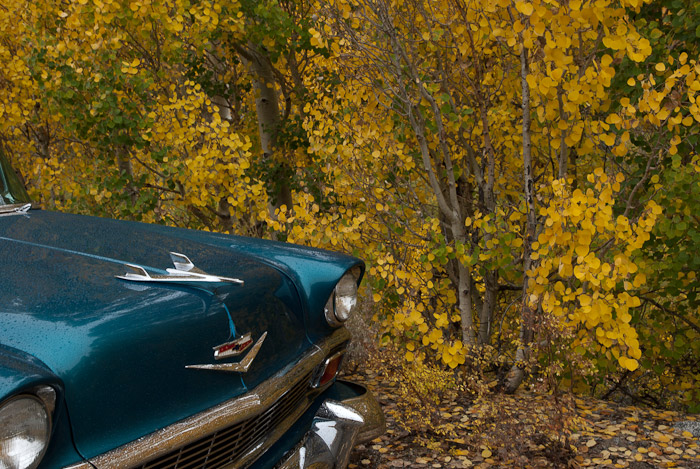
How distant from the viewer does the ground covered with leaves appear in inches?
116

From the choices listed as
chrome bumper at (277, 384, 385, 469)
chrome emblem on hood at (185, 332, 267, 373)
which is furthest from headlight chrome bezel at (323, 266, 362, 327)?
chrome emblem on hood at (185, 332, 267, 373)

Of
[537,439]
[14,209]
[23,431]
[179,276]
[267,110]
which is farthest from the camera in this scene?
[267,110]

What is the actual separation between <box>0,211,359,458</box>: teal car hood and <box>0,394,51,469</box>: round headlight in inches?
2.4

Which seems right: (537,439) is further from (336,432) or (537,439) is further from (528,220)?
(336,432)

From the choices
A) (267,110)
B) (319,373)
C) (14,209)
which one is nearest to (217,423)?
(319,373)

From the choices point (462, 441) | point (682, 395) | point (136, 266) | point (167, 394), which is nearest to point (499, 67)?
point (462, 441)

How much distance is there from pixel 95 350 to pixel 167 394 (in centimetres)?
21

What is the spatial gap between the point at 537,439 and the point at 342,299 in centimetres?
159

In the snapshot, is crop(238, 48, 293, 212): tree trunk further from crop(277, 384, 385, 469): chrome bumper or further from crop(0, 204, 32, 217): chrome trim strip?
crop(277, 384, 385, 469): chrome bumper

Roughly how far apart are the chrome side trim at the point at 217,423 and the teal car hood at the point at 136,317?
0.07 ft

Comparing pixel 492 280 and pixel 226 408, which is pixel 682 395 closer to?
pixel 492 280

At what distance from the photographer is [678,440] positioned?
3203 mm

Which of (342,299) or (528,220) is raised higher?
(528,220)

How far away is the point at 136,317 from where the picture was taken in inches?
56.9
